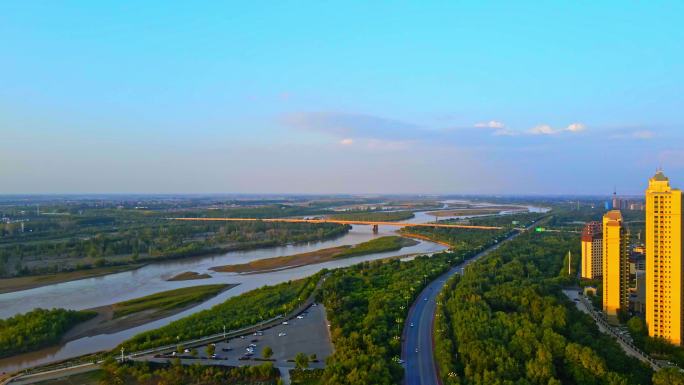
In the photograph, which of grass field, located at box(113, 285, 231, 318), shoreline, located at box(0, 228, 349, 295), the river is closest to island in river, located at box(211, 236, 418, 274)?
the river

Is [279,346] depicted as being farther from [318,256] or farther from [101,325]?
[318,256]

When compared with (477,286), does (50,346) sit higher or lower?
lower

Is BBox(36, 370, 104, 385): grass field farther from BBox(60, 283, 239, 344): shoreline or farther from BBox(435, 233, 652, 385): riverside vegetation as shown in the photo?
BBox(435, 233, 652, 385): riverside vegetation

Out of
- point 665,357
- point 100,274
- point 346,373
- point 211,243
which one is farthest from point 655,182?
point 211,243

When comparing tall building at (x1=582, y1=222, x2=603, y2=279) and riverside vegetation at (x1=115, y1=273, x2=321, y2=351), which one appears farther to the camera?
tall building at (x1=582, y1=222, x2=603, y2=279)

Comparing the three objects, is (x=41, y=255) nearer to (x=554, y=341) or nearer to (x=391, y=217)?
(x=554, y=341)

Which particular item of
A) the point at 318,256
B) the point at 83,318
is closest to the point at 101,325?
the point at 83,318
